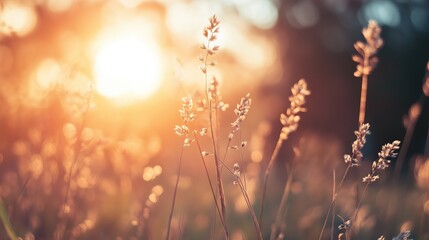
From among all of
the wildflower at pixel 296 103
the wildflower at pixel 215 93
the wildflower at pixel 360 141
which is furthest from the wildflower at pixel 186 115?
the wildflower at pixel 360 141

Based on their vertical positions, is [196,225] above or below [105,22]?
below

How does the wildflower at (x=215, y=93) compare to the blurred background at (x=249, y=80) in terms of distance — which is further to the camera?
the blurred background at (x=249, y=80)

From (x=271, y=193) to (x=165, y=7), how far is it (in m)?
14.3

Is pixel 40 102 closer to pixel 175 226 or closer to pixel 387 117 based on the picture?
pixel 175 226

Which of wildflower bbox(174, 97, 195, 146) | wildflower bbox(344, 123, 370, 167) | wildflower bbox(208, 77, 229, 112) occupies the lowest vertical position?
wildflower bbox(344, 123, 370, 167)

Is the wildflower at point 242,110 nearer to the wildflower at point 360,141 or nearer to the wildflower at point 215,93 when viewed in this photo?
the wildflower at point 215,93

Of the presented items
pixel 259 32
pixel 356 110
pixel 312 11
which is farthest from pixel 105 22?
pixel 356 110

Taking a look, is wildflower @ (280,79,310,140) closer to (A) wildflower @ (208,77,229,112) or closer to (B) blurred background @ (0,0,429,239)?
(A) wildflower @ (208,77,229,112)

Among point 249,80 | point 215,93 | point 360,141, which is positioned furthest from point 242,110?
point 249,80

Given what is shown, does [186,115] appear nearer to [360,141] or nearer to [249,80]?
A: [360,141]

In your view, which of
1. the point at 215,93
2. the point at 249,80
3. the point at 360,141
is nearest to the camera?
the point at 360,141

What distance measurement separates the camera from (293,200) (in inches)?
183

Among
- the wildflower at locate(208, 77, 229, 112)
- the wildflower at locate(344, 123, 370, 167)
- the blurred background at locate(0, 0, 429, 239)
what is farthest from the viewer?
the blurred background at locate(0, 0, 429, 239)

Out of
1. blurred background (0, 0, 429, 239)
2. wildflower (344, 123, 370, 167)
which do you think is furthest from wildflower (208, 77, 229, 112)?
blurred background (0, 0, 429, 239)
